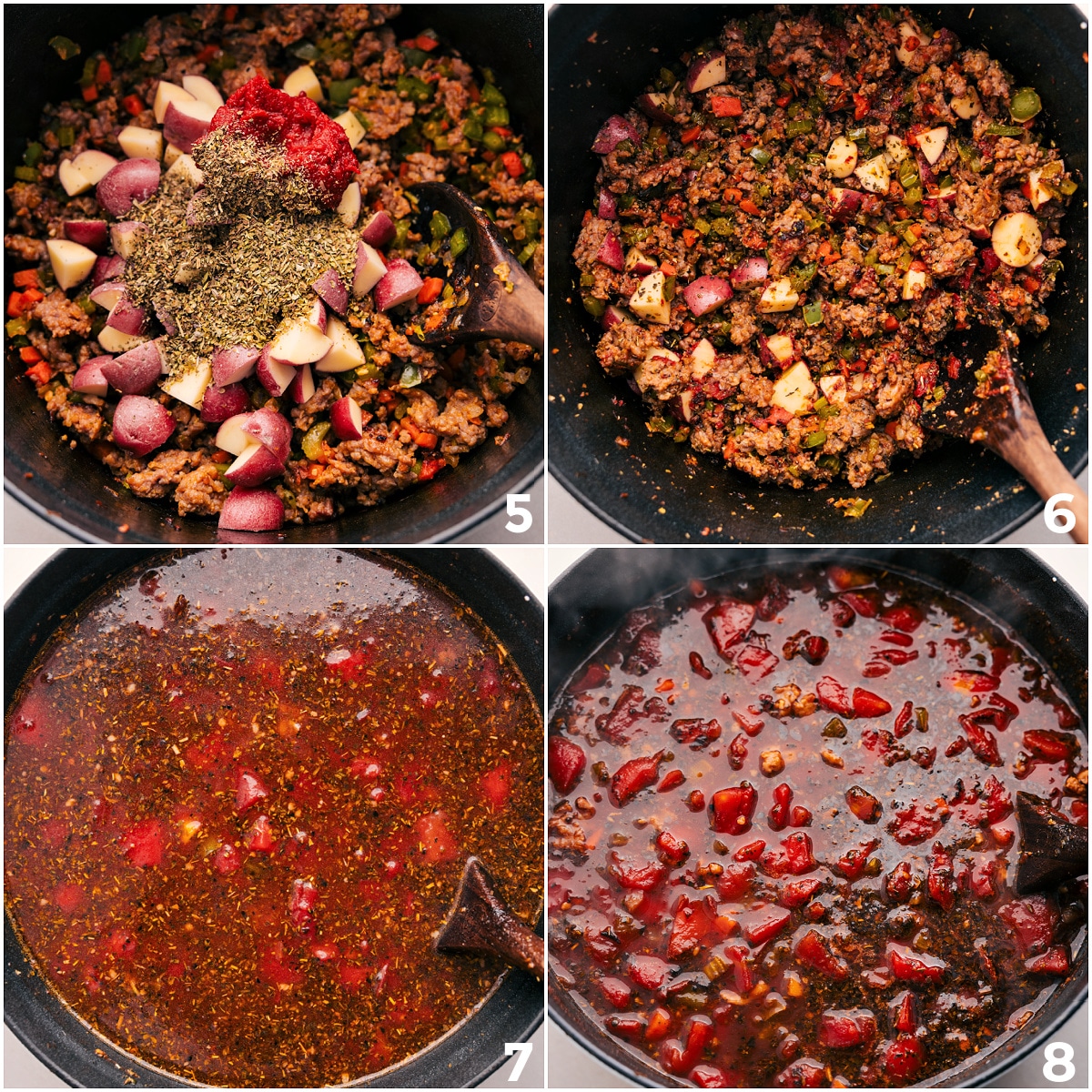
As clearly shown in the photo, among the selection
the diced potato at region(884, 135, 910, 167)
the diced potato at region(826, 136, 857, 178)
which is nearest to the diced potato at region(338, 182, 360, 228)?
the diced potato at region(826, 136, 857, 178)

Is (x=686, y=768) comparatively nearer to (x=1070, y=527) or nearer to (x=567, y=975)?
(x=567, y=975)

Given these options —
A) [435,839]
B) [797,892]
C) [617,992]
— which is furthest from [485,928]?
[797,892]

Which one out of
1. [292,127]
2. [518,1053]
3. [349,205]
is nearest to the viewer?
[292,127]

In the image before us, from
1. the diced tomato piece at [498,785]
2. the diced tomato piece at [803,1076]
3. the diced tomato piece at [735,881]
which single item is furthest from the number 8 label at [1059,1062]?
the diced tomato piece at [498,785]

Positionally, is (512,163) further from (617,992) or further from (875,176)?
(617,992)

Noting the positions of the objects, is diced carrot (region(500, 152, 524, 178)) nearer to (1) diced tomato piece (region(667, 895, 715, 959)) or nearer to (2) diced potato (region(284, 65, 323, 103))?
(2) diced potato (region(284, 65, 323, 103))
